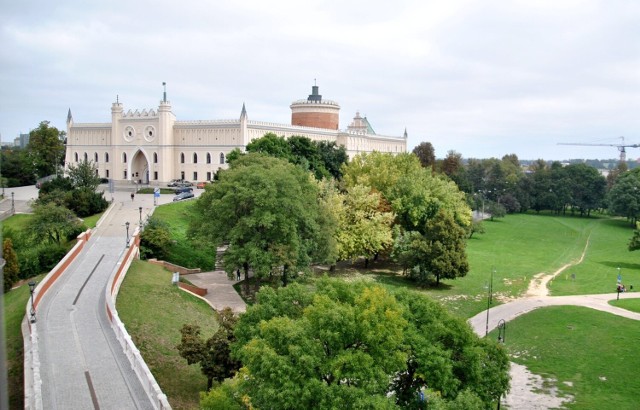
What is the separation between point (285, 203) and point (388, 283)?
38.4 ft

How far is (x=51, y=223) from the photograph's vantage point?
117 ft

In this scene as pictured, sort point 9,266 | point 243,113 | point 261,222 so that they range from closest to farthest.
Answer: point 9,266
point 261,222
point 243,113

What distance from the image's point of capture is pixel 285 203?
31750 millimetres

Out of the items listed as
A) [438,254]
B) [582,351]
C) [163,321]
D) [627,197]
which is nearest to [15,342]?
[163,321]

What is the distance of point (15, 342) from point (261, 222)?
13.4 metres

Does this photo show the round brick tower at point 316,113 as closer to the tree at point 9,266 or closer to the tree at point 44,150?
the tree at point 44,150

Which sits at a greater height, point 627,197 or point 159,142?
point 159,142

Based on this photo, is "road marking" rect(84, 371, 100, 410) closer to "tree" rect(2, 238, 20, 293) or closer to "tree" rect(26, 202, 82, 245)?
"tree" rect(2, 238, 20, 293)

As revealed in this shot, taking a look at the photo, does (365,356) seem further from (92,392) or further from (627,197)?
(627,197)

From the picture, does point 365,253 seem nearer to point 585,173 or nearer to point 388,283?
point 388,283

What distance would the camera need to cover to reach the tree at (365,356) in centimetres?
1408

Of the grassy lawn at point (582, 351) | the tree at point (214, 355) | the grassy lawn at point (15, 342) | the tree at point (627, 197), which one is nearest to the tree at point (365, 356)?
the tree at point (214, 355)

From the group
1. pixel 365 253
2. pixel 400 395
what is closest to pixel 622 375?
pixel 400 395

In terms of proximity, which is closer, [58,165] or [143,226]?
[143,226]
